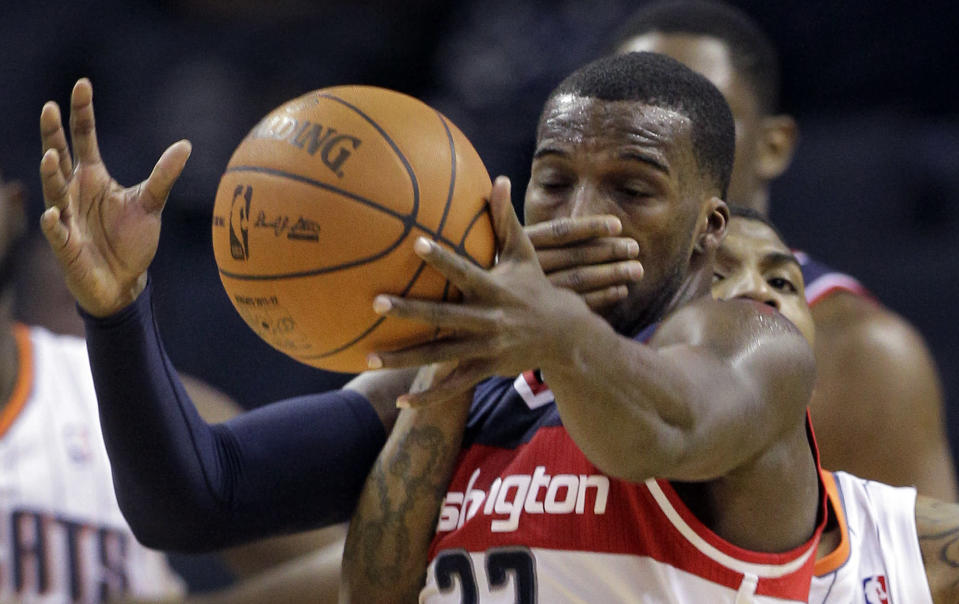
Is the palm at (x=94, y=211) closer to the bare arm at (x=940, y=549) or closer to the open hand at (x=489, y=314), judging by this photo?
the open hand at (x=489, y=314)

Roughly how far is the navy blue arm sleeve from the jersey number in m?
0.42

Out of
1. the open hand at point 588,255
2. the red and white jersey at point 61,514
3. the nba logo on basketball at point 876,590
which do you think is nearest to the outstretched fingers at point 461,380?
the open hand at point 588,255

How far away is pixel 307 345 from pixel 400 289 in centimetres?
23

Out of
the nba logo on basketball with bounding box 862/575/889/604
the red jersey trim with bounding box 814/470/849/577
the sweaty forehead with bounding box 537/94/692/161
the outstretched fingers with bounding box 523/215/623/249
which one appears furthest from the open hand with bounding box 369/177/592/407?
the nba logo on basketball with bounding box 862/575/889/604

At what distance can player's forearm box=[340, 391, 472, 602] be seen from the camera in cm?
258

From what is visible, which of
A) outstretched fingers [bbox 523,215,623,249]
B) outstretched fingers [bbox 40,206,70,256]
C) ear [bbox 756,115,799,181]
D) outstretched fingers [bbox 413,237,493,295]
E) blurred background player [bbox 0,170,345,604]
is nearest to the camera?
outstretched fingers [bbox 413,237,493,295]

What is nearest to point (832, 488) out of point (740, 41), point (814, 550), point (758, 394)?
point (814, 550)

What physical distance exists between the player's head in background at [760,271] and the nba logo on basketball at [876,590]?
0.56 meters

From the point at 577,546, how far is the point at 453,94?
18.1ft

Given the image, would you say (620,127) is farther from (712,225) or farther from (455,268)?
(455,268)

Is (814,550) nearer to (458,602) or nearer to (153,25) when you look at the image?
(458,602)

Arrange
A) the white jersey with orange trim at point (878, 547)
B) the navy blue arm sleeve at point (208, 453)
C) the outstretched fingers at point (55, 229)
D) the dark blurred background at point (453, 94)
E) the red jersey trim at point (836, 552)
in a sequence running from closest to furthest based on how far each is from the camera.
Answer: the outstretched fingers at point (55, 229) → the navy blue arm sleeve at point (208, 453) → the red jersey trim at point (836, 552) → the white jersey with orange trim at point (878, 547) → the dark blurred background at point (453, 94)

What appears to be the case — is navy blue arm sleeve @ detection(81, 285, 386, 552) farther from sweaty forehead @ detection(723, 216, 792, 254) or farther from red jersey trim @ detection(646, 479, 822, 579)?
Answer: sweaty forehead @ detection(723, 216, 792, 254)

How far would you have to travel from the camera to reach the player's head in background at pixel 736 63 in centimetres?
436
